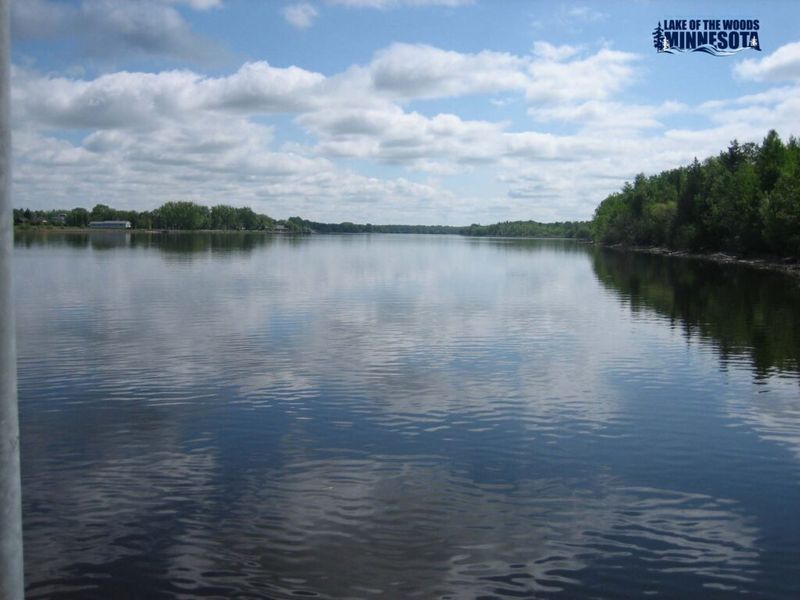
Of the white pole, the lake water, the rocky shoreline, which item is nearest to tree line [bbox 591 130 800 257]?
the rocky shoreline

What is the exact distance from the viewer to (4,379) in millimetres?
4152

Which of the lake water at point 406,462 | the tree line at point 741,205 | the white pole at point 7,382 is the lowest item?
the lake water at point 406,462

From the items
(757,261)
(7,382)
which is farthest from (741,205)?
(7,382)

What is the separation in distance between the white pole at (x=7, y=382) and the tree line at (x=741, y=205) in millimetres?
103903

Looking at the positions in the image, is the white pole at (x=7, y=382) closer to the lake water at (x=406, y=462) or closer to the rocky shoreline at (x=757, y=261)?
the lake water at (x=406, y=462)

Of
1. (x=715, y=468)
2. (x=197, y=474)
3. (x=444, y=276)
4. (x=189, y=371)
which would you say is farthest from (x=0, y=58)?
(x=444, y=276)

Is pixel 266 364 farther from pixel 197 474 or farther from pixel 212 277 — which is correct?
pixel 212 277

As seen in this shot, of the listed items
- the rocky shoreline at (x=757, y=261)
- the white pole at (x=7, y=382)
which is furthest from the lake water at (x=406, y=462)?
the rocky shoreline at (x=757, y=261)

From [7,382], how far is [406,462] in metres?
13.5

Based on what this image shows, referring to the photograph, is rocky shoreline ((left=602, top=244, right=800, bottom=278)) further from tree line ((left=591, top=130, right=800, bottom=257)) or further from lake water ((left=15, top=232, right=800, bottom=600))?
lake water ((left=15, top=232, right=800, bottom=600))

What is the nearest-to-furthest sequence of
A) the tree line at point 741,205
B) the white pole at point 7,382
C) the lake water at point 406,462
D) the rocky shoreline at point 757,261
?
1. the white pole at point 7,382
2. the lake water at point 406,462
3. the rocky shoreline at point 757,261
4. the tree line at point 741,205

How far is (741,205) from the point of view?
118 meters

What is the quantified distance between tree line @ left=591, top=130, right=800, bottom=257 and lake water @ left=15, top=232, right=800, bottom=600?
7031 cm

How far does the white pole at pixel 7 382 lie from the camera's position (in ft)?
13.1
